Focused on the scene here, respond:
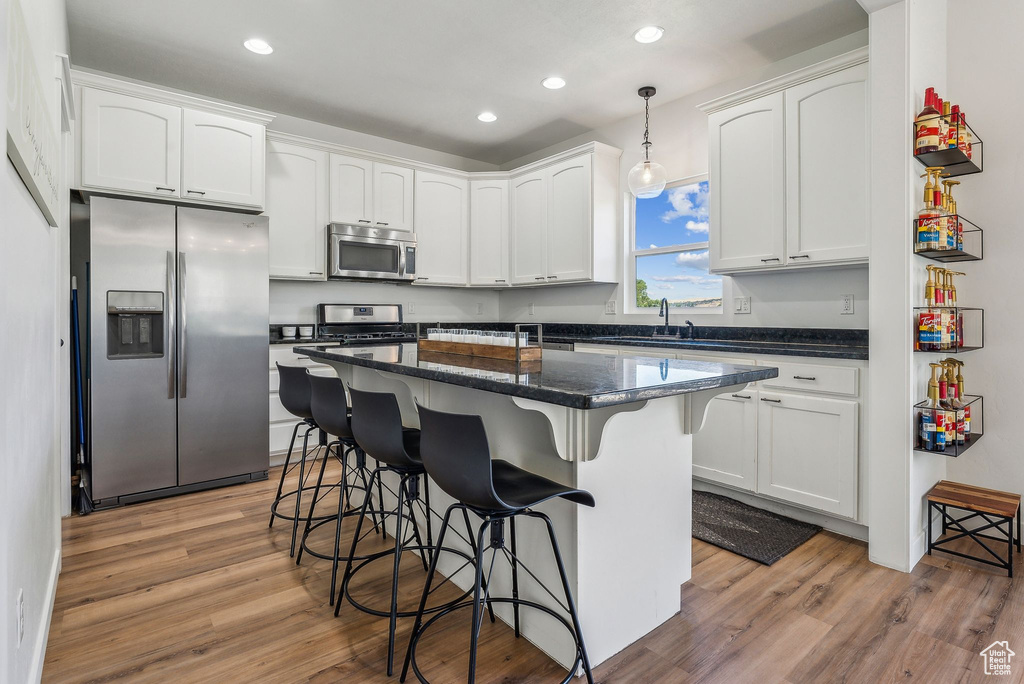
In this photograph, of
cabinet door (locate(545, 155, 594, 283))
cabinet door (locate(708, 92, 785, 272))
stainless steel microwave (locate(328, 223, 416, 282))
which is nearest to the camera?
cabinet door (locate(708, 92, 785, 272))

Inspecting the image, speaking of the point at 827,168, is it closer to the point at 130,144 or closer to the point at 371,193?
the point at 371,193

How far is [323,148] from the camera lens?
4.23m

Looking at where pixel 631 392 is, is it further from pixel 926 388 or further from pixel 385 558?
pixel 926 388

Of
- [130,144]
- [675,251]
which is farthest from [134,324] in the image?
[675,251]

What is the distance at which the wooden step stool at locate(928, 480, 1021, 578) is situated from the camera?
232 cm

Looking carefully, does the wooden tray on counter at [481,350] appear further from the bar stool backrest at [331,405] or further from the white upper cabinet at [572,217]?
the white upper cabinet at [572,217]

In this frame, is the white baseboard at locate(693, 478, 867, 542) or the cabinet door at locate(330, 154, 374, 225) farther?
the cabinet door at locate(330, 154, 374, 225)

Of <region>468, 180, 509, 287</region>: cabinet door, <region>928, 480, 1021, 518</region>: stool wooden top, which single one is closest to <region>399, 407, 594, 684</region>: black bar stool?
<region>928, 480, 1021, 518</region>: stool wooden top

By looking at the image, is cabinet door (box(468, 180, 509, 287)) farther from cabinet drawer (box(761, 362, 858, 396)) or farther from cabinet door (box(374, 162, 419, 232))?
cabinet drawer (box(761, 362, 858, 396))

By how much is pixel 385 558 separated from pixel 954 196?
10.7 ft

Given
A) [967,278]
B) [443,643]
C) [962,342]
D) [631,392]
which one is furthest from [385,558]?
[967,278]

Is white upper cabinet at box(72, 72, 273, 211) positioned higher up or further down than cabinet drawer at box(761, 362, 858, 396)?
higher up

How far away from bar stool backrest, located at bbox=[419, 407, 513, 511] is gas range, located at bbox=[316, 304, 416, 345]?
2.85 meters

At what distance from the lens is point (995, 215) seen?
2619 millimetres
